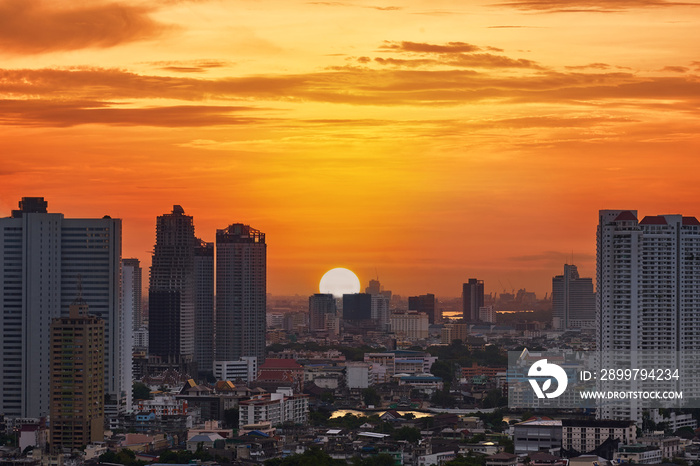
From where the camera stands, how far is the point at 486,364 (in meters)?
81.5

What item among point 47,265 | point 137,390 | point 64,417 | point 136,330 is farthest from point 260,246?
point 64,417

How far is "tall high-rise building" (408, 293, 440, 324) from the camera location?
13025cm

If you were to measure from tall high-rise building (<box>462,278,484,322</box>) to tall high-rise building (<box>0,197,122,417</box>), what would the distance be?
8218 cm

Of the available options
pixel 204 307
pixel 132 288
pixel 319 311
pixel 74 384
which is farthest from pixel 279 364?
pixel 319 311

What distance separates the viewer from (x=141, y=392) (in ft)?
194

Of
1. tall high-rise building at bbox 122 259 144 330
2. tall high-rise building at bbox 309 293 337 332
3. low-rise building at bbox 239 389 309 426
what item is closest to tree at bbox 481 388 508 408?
low-rise building at bbox 239 389 309 426

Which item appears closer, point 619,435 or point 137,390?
point 619,435

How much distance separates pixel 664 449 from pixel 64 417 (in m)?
15.5

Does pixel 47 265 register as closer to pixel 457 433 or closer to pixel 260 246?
pixel 457 433

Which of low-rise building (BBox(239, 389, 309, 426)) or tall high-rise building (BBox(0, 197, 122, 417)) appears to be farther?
low-rise building (BBox(239, 389, 309, 426))

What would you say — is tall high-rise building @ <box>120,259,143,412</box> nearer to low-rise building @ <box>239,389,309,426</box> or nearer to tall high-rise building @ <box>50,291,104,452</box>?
low-rise building @ <box>239,389,309,426</box>

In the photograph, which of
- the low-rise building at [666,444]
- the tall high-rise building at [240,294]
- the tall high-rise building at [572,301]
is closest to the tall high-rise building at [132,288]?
the tall high-rise building at [240,294]
